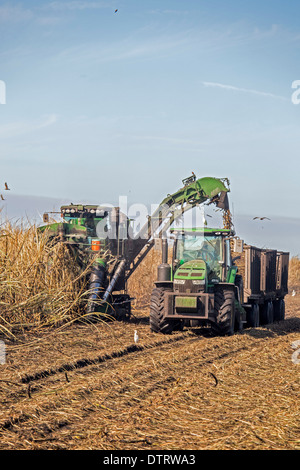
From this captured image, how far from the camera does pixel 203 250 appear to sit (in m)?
13.5

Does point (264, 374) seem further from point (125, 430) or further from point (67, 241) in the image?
point (67, 241)

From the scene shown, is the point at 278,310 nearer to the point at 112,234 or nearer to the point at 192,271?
the point at 112,234

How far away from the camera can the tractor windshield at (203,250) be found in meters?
13.3

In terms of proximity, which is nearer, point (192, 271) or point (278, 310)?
point (192, 271)

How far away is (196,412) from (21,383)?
2417 millimetres

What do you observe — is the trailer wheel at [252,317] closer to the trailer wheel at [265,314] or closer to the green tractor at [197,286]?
the trailer wheel at [265,314]

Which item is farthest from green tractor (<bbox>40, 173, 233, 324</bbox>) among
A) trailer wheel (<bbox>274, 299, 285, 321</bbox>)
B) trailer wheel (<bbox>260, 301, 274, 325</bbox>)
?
trailer wheel (<bbox>274, 299, 285, 321</bbox>)

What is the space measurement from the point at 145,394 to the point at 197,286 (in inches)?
219

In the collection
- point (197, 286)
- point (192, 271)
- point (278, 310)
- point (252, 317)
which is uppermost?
point (192, 271)

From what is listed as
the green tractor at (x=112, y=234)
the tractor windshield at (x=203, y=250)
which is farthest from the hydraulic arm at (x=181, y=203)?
the tractor windshield at (x=203, y=250)

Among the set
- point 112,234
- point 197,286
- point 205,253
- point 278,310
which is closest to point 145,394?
point 197,286

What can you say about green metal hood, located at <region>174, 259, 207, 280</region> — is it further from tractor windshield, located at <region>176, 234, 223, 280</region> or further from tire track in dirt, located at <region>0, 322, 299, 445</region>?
tire track in dirt, located at <region>0, 322, 299, 445</region>
